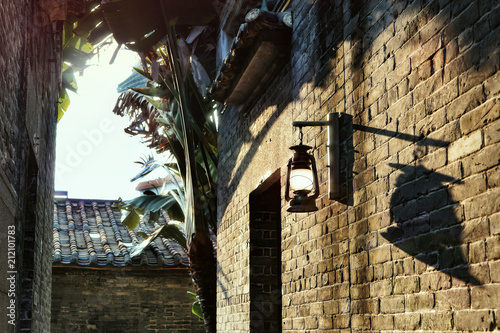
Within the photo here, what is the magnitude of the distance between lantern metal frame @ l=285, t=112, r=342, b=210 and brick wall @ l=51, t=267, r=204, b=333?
10473mm

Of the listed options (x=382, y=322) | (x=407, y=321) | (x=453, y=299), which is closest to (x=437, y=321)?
(x=453, y=299)

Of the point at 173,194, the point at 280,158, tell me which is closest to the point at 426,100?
the point at 280,158

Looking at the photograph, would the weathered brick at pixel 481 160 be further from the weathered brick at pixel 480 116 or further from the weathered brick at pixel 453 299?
the weathered brick at pixel 453 299

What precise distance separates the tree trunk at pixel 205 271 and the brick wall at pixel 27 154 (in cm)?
196

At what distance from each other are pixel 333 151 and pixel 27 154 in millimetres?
3358

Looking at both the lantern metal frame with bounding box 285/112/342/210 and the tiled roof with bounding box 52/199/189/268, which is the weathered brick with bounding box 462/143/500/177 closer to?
the lantern metal frame with bounding box 285/112/342/210

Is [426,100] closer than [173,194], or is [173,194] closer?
[426,100]

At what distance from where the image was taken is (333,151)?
12.8 ft

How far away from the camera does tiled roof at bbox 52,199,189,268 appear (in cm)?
1336

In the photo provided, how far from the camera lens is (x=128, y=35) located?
7.44 meters

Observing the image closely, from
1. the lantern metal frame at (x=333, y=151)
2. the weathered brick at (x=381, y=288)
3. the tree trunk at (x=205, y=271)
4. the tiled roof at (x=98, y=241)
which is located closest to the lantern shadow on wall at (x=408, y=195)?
the lantern metal frame at (x=333, y=151)

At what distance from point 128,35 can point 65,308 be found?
7.80 meters

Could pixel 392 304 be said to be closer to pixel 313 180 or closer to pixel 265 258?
pixel 313 180

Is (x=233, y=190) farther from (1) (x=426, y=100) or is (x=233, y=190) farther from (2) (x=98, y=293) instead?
(2) (x=98, y=293)
